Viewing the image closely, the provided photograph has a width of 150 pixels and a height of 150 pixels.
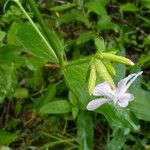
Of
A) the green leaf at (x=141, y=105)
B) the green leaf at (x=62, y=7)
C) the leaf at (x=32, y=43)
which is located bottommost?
the green leaf at (x=141, y=105)

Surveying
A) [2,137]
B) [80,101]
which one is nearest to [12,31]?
[2,137]

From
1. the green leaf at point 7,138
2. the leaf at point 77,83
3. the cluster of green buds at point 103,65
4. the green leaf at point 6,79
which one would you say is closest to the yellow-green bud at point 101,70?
Answer: the cluster of green buds at point 103,65

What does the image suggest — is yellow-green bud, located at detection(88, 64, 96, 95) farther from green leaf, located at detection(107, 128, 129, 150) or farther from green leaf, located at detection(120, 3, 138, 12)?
green leaf, located at detection(120, 3, 138, 12)

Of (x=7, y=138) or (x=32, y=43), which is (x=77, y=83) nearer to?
(x=32, y=43)

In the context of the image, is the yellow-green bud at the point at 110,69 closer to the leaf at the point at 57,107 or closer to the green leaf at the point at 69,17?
the leaf at the point at 57,107

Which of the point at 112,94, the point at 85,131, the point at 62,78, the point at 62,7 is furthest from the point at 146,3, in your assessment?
the point at 112,94

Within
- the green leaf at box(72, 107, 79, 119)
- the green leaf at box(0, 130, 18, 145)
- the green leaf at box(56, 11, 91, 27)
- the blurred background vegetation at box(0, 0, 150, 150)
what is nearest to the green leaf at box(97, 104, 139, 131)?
the blurred background vegetation at box(0, 0, 150, 150)

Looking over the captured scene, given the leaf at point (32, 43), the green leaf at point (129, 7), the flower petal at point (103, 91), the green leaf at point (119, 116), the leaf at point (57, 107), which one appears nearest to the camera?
the flower petal at point (103, 91)
